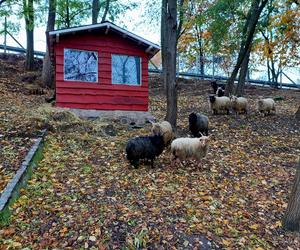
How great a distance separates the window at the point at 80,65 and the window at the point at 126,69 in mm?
739

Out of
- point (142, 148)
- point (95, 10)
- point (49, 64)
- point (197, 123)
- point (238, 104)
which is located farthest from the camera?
point (95, 10)

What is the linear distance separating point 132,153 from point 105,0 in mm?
15852

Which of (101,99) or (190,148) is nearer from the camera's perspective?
(190,148)

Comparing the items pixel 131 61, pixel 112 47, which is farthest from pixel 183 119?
pixel 112 47

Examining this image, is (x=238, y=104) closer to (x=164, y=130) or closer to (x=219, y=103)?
(x=219, y=103)

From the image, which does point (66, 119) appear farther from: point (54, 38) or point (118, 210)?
point (118, 210)

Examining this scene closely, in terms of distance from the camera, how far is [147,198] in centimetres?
596

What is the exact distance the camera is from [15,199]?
17.5 feet

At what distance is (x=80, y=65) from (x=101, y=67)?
2.55 ft

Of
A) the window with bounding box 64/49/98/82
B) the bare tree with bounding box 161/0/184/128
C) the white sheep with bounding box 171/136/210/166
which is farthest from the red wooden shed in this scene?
the white sheep with bounding box 171/136/210/166

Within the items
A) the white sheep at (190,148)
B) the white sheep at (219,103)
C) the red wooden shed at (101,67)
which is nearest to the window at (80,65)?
the red wooden shed at (101,67)

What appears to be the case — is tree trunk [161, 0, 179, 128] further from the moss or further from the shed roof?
the moss

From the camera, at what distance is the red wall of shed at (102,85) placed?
11336mm

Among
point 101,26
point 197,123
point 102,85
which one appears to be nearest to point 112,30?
point 101,26
